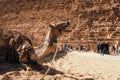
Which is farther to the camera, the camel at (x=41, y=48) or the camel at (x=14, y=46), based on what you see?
the camel at (x=14, y=46)

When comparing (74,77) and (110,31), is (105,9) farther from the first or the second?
(74,77)

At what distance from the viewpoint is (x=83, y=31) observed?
3947 cm

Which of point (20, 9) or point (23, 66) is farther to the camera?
point (20, 9)

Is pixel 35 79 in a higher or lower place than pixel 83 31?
higher

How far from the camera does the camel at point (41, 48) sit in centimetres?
905

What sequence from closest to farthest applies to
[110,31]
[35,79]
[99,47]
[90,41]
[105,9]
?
[35,79] < [99,47] < [90,41] < [110,31] < [105,9]

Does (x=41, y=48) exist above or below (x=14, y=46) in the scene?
below

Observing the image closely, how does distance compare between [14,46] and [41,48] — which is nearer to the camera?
[14,46]

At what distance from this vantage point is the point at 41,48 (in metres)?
9.62

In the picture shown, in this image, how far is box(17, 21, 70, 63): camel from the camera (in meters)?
9.05

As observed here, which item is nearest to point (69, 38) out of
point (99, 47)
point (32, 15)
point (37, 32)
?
point (37, 32)

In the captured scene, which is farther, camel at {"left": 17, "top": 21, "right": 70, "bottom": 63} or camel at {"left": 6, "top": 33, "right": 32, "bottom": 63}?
camel at {"left": 6, "top": 33, "right": 32, "bottom": 63}

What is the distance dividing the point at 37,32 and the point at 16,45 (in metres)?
33.1

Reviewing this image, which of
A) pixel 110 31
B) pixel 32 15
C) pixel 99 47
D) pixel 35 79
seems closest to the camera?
pixel 35 79
